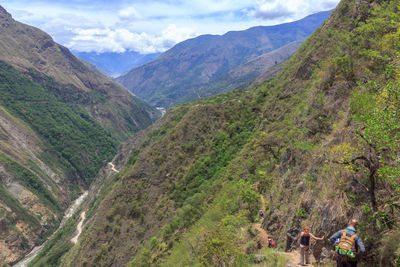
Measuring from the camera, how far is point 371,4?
3175 cm

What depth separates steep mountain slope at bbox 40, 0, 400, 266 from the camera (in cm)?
970

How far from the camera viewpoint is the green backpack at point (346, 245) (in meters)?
8.12

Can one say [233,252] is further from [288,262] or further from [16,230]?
[16,230]

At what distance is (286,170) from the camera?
2270 centimetres

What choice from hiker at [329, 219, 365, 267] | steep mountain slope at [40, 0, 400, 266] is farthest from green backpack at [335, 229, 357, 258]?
steep mountain slope at [40, 0, 400, 266]

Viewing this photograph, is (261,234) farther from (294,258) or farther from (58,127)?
(58,127)

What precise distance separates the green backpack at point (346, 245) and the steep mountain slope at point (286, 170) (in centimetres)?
107

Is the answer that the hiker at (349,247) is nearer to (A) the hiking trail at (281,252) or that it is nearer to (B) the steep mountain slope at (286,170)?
(B) the steep mountain slope at (286,170)

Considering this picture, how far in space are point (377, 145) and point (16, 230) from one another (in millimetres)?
128483

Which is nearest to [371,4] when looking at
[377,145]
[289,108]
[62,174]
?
[289,108]

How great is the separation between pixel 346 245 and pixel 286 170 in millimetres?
14835

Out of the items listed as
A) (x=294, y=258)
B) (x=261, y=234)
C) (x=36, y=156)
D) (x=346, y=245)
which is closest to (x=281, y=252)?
(x=294, y=258)

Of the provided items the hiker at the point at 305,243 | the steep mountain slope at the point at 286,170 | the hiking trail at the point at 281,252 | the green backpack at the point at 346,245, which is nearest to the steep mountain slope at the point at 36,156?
the steep mountain slope at the point at 286,170

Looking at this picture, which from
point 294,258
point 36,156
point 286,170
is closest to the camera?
point 294,258
